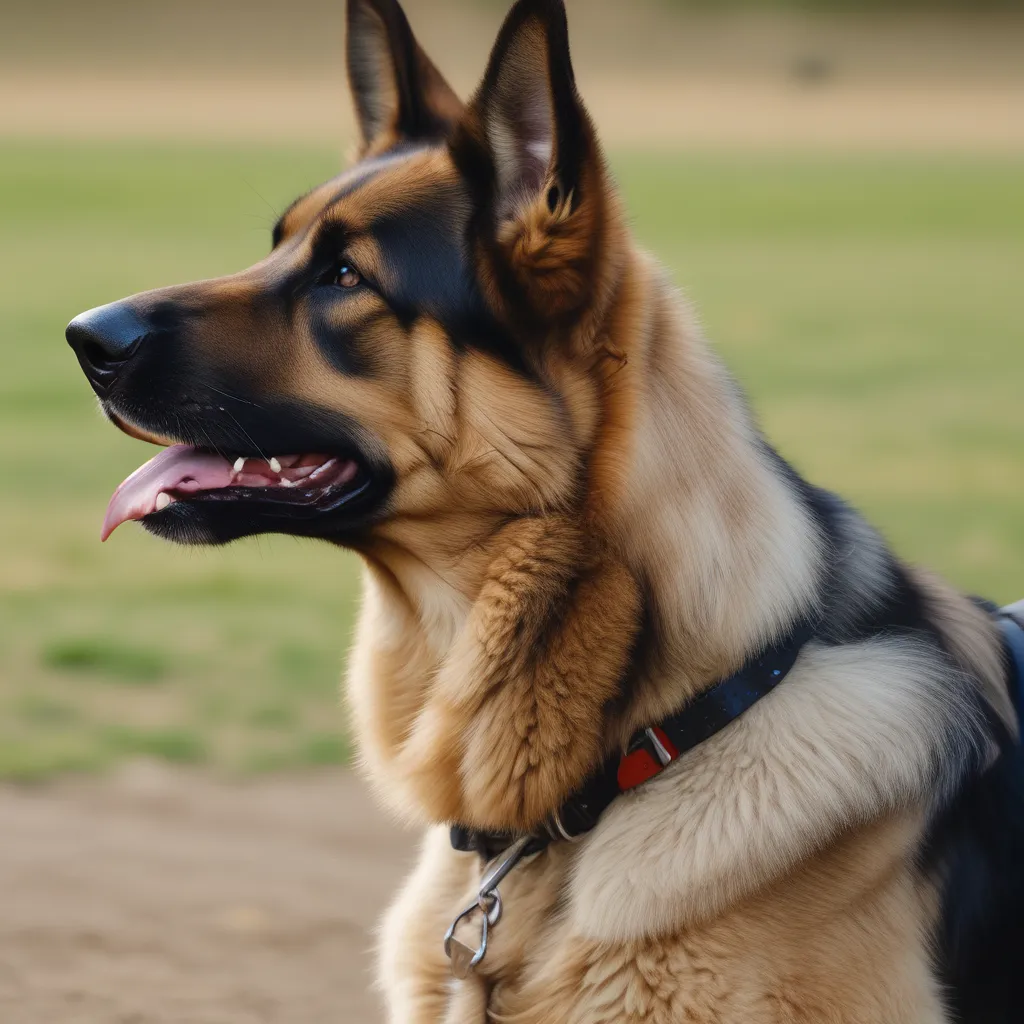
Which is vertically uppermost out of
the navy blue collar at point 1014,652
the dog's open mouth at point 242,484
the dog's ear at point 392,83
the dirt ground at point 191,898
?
the dog's ear at point 392,83

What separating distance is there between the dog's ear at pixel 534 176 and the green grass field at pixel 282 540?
477 millimetres

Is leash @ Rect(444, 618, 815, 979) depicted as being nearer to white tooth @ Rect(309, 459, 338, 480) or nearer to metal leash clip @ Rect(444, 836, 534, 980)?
metal leash clip @ Rect(444, 836, 534, 980)

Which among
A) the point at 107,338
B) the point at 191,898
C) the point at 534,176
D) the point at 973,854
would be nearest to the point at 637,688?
the point at 973,854

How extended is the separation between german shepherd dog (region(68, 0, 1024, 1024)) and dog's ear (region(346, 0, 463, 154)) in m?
0.35

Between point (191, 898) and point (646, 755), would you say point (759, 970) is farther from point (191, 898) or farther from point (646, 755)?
point (191, 898)

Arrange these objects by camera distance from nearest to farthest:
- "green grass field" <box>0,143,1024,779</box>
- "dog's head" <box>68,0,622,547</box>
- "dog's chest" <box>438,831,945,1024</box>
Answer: "dog's chest" <box>438,831,945,1024</box>
"dog's head" <box>68,0,622,547</box>
"green grass field" <box>0,143,1024,779</box>

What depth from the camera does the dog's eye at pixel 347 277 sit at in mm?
3035

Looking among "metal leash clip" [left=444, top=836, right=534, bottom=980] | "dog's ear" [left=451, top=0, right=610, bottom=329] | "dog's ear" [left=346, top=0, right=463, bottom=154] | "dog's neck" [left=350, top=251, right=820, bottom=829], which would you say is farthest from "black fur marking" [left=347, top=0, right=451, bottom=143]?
"metal leash clip" [left=444, top=836, right=534, bottom=980]

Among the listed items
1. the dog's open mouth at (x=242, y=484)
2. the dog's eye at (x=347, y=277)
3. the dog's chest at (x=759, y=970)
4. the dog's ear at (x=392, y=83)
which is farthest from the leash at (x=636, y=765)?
the dog's ear at (x=392, y=83)

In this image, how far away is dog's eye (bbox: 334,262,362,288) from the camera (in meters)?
3.04

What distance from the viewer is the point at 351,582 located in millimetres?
8945

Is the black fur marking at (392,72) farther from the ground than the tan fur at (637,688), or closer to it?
farther from the ground

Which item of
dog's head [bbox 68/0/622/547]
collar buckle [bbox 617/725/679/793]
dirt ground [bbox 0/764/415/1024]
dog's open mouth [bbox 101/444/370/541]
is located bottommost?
dirt ground [bbox 0/764/415/1024]

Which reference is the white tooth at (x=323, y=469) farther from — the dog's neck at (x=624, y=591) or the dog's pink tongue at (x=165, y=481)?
the dog's neck at (x=624, y=591)
